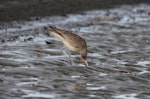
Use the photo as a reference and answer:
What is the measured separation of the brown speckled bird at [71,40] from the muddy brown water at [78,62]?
0.99ft

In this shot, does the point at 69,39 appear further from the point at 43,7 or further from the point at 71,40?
the point at 43,7

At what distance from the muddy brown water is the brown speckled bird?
0.99 ft

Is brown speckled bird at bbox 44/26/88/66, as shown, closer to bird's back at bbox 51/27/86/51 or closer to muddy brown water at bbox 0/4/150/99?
bird's back at bbox 51/27/86/51

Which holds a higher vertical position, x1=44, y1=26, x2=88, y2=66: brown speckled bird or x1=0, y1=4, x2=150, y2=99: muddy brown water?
x1=44, y1=26, x2=88, y2=66: brown speckled bird

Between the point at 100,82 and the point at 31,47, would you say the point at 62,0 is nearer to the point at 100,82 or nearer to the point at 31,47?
the point at 31,47

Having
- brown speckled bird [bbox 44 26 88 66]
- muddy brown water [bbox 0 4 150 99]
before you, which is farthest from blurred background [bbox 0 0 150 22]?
brown speckled bird [bbox 44 26 88 66]

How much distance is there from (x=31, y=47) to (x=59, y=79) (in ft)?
9.21

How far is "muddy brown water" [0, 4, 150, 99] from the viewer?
10453mm

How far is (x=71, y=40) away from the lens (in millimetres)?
12406

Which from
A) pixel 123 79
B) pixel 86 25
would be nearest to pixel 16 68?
pixel 123 79

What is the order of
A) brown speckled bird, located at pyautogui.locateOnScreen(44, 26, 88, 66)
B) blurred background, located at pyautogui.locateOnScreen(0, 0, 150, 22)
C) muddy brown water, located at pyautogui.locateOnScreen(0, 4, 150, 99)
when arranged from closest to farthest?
muddy brown water, located at pyautogui.locateOnScreen(0, 4, 150, 99)
brown speckled bird, located at pyautogui.locateOnScreen(44, 26, 88, 66)
blurred background, located at pyautogui.locateOnScreen(0, 0, 150, 22)

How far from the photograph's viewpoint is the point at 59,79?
11.2m

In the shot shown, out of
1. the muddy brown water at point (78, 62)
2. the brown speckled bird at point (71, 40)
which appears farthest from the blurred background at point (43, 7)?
the brown speckled bird at point (71, 40)

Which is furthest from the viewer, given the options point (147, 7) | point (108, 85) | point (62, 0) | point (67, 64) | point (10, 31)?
point (147, 7)
